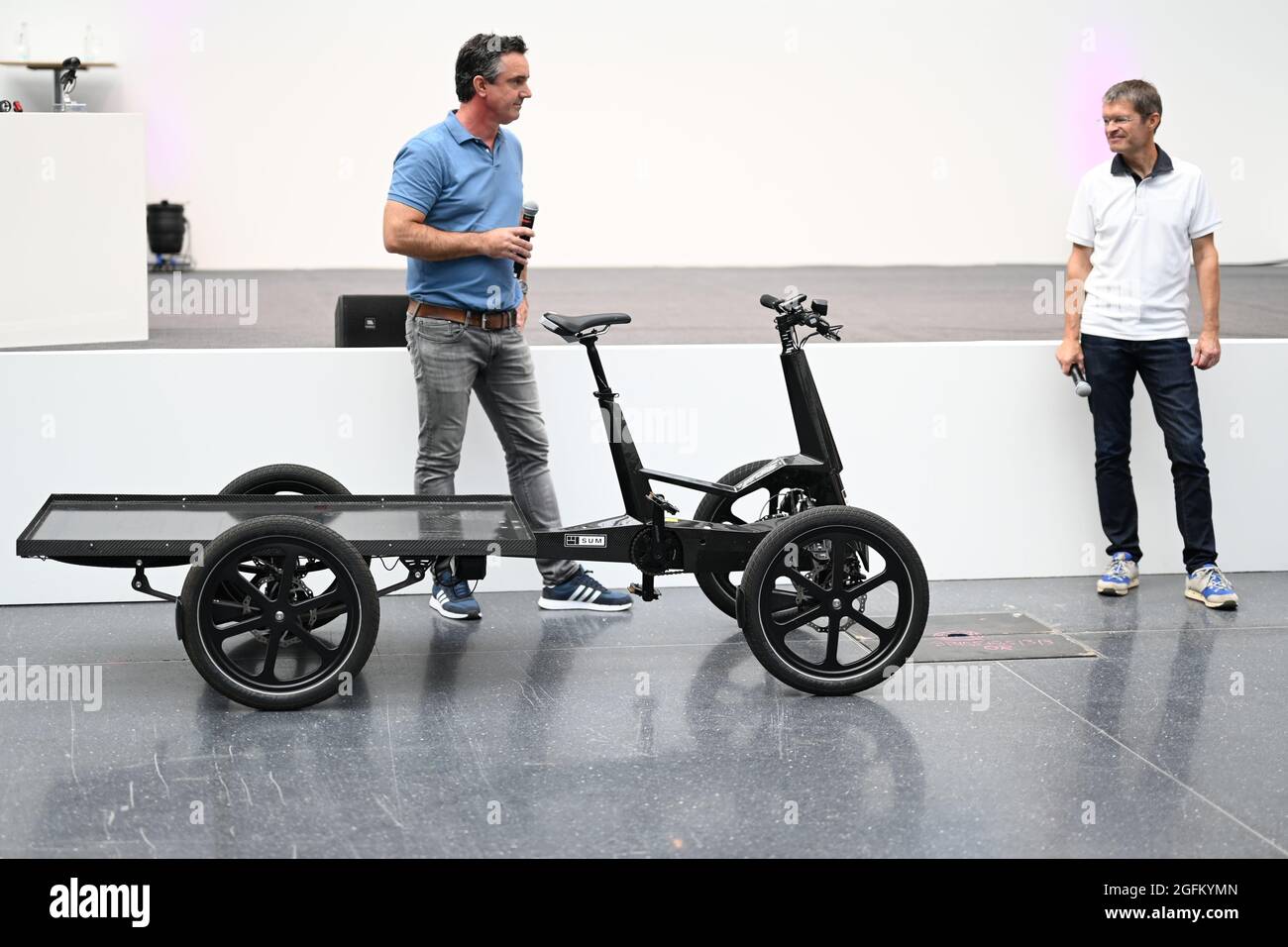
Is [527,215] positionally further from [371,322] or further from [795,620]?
[795,620]

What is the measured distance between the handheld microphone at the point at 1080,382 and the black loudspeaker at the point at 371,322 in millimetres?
2154

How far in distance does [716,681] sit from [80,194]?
3302 mm

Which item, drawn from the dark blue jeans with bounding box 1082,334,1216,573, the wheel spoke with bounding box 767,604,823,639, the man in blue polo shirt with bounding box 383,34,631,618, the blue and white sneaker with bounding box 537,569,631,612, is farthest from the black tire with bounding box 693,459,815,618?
the dark blue jeans with bounding box 1082,334,1216,573

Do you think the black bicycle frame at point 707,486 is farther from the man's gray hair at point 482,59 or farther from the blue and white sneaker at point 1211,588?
the blue and white sneaker at point 1211,588

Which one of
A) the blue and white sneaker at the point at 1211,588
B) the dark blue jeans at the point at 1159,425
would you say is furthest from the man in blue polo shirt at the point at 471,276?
the blue and white sneaker at the point at 1211,588

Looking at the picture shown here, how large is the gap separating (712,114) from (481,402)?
763 cm

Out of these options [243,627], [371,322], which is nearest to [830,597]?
[243,627]

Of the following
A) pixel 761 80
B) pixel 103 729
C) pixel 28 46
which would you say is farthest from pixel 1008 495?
pixel 28 46

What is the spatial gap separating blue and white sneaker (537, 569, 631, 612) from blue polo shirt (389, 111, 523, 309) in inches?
36.5

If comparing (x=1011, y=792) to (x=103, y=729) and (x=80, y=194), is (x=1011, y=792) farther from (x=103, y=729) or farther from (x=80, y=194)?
(x=80, y=194)

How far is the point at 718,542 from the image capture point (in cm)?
397

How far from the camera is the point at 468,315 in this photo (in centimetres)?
430

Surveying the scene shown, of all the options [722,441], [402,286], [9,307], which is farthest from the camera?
[402,286]

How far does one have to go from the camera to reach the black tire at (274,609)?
3.49 metres
